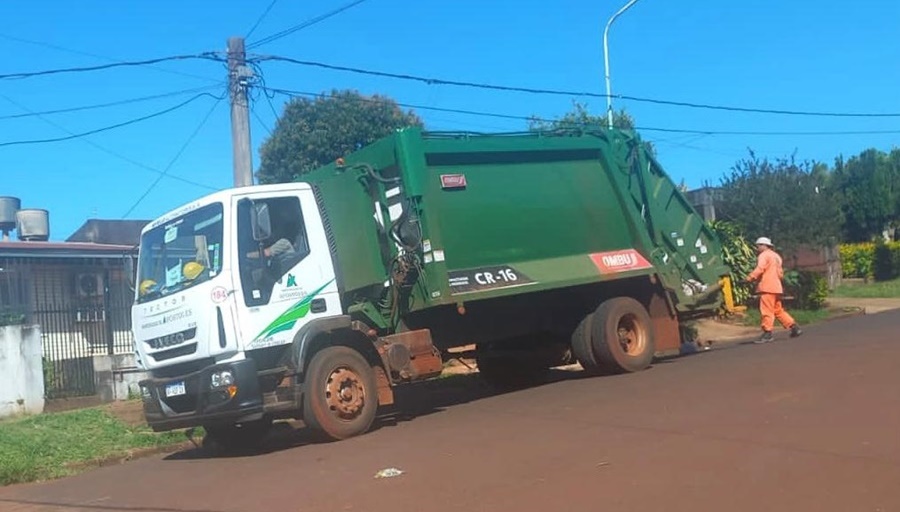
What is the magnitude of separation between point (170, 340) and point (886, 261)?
113ft

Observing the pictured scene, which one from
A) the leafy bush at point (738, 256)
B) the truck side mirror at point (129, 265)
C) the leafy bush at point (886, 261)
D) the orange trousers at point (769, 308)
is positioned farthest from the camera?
the leafy bush at point (886, 261)

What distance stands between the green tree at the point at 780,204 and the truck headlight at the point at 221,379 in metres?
17.5

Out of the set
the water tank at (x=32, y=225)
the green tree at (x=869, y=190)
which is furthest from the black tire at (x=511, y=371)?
the green tree at (x=869, y=190)

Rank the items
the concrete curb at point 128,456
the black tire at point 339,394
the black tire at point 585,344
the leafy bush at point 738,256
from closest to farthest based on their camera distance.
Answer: the black tire at point 339,394 → the concrete curb at point 128,456 → the black tire at point 585,344 → the leafy bush at point 738,256

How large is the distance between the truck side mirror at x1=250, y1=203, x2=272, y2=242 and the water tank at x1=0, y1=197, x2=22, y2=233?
24.8 metres

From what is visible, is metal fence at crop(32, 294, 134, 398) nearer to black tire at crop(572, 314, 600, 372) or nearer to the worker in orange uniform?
black tire at crop(572, 314, 600, 372)

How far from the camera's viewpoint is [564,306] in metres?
11.9

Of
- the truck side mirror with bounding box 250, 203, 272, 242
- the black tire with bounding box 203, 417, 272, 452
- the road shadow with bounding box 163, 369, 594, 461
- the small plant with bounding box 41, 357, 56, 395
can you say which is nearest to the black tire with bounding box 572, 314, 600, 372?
the road shadow with bounding box 163, 369, 594, 461

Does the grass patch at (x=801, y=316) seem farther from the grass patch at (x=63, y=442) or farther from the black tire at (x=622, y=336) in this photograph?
the grass patch at (x=63, y=442)

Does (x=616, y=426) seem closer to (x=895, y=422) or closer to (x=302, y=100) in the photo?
(x=895, y=422)

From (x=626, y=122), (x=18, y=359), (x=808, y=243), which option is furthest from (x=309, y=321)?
(x=808, y=243)

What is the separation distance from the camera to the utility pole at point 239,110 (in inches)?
557

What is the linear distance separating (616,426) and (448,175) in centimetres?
364

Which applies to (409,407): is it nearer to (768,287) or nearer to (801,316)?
(768,287)
